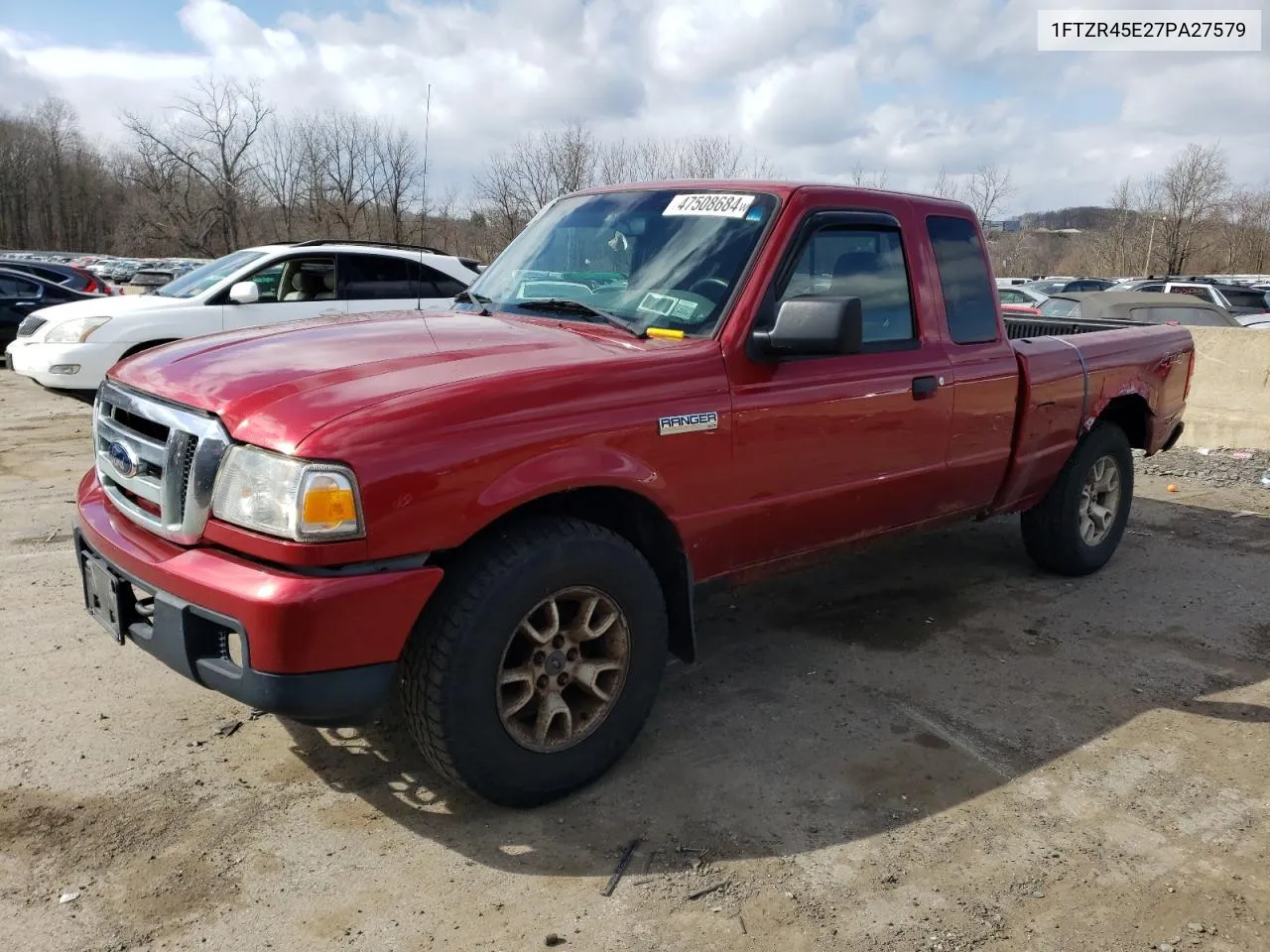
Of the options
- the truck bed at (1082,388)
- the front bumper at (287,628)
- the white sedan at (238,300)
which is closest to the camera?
the front bumper at (287,628)

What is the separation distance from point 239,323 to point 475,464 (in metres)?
7.16

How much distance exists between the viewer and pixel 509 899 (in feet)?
8.48

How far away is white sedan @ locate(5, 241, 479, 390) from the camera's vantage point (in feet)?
Answer: 27.9

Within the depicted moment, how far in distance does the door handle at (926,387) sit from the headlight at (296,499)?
2.45m

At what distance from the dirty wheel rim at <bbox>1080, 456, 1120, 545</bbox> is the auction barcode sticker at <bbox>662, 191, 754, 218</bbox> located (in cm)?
283

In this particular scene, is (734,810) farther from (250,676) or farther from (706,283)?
(706,283)

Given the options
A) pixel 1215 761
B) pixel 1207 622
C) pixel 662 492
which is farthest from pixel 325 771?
pixel 1207 622

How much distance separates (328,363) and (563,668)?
47.2 inches

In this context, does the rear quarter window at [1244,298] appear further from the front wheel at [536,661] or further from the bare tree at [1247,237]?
the bare tree at [1247,237]

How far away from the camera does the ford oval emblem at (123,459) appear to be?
291cm

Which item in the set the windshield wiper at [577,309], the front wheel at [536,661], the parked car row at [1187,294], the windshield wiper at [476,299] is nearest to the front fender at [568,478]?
the front wheel at [536,661]

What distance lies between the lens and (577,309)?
3.61 m

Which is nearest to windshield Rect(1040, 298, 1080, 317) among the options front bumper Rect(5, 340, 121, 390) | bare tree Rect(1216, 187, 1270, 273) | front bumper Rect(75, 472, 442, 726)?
front bumper Rect(5, 340, 121, 390)

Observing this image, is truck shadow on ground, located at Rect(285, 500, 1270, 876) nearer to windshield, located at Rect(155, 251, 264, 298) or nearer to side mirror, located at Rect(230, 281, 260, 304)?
side mirror, located at Rect(230, 281, 260, 304)
